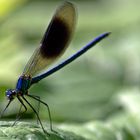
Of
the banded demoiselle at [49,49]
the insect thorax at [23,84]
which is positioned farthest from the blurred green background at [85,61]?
the insect thorax at [23,84]

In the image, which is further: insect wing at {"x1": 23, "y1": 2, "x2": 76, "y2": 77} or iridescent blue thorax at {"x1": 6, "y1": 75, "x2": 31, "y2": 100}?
insect wing at {"x1": 23, "y1": 2, "x2": 76, "y2": 77}

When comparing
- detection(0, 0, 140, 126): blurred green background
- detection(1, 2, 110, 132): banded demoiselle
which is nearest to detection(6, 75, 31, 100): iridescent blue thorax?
detection(1, 2, 110, 132): banded demoiselle

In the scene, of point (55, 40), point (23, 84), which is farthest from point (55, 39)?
point (23, 84)

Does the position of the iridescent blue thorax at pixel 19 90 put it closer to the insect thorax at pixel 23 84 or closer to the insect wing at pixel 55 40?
the insect thorax at pixel 23 84

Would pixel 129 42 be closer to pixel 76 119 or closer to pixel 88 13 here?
pixel 88 13

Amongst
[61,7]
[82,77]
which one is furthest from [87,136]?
[82,77]

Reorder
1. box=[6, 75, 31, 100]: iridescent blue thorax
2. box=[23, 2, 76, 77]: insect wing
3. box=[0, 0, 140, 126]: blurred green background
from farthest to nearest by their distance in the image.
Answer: box=[0, 0, 140, 126]: blurred green background, box=[23, 2, 76, 77]: insect wing, box=[6, 75, 31, 100]: iridescent blue thorax

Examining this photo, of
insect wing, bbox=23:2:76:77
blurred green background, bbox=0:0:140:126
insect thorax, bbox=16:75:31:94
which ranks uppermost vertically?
insect wing, bbox=23:2:76:77

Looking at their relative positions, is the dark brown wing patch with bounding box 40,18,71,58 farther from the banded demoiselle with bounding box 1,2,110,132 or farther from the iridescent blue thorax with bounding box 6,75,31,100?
the iridescent blue thorax with bounding box 6,75,31,100
